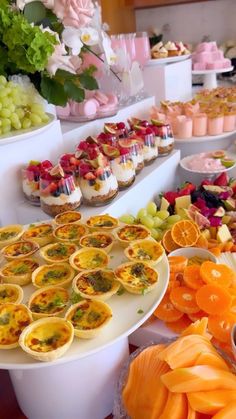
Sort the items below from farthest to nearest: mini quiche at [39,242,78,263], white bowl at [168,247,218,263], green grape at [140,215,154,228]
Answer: green grape at [140,215,154,228] → white bowl at [168,247,218,263] → mini quiche at [39,242,78,263]

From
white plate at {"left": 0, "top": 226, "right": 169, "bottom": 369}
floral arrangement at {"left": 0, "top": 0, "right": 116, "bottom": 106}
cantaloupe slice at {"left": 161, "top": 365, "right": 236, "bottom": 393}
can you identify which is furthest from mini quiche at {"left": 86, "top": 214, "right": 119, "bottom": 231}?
floral arrangement at {"left": 0, "top": 0, "right": 116, "bottom": 106}

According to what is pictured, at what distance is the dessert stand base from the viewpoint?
0.71 metres

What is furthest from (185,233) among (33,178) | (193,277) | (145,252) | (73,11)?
(73,11)

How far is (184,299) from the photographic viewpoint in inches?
33.9

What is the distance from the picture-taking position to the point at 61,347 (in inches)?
22.1

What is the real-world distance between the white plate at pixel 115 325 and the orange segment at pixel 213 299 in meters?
0.14

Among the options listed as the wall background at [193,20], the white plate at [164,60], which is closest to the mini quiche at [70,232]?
the white plate at [164,60]

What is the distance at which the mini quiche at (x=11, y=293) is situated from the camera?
0.67 metres

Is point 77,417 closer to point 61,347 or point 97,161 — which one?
point 61,347

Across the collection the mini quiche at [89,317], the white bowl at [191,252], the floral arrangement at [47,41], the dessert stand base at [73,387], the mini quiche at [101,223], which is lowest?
the dessert stand base at [73,387]

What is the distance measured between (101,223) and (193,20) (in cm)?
272

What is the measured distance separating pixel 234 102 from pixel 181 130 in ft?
1.25

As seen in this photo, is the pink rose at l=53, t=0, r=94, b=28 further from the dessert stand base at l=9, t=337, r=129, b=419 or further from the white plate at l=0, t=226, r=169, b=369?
the dessert stand base at l=9, t=337, r=129, b=419

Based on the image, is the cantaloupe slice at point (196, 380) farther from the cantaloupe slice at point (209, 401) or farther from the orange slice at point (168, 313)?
the orange slice at point (168, 313)
